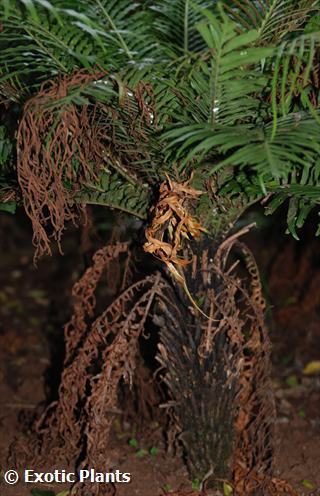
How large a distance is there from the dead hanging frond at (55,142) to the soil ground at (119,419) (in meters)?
1.11

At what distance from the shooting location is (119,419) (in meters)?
3.01

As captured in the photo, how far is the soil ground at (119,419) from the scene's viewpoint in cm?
256

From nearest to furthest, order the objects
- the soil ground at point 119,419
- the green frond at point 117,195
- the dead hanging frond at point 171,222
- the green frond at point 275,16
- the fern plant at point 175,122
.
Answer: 1. the fern plant at point 175,122
2. the green frond at point 275,16
3. the dead hanging frond at point 171,222
4. the green frond at point 117,195
5. the soil ground at point 119,419

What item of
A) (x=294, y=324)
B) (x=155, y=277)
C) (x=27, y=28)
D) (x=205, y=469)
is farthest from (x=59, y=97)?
Result: (x=294, y=324)

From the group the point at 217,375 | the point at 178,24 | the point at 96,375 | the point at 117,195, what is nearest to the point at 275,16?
the point at 178,24

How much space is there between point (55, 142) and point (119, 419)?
1.67 meters

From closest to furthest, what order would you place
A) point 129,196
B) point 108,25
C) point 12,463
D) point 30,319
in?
point 108,25 → point 129,196 → point 12,463 → point 30,319

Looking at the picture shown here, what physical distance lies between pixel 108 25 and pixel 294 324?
2601 mm

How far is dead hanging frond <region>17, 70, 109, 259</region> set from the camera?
1.58m

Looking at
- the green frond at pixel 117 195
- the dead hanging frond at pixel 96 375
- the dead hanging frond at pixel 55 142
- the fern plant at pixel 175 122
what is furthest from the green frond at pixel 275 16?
the dead hanging frond at pixel 96 375

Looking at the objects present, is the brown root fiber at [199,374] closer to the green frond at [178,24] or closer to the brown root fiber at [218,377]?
the brown root fiber at [218,377]

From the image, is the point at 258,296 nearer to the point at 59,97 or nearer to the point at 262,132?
the point at 262,132

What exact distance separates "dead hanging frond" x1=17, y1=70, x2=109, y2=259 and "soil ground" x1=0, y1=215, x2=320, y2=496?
1114 mm

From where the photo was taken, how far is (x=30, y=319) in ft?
14.3
